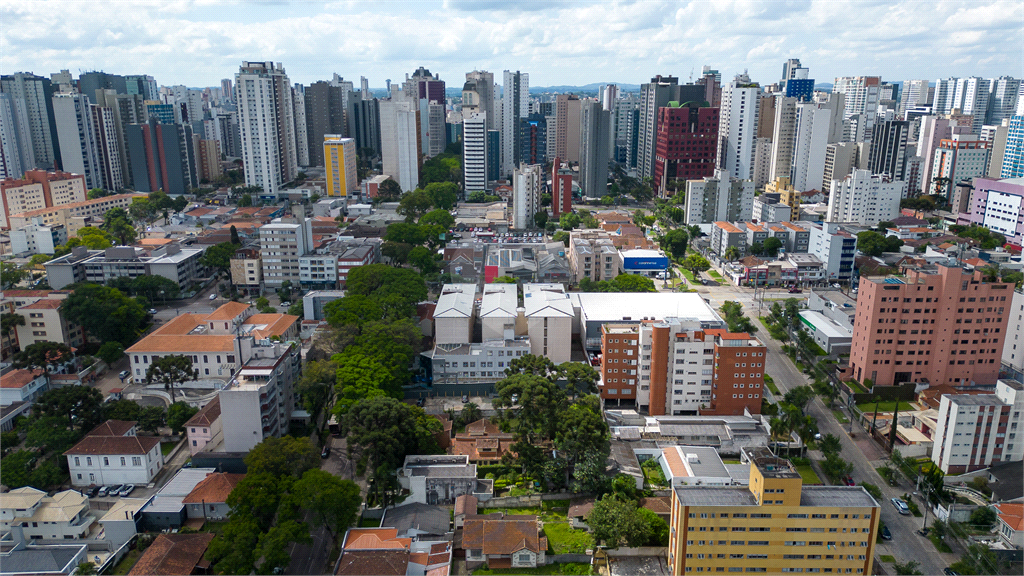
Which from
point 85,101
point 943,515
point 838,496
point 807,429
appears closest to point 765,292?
point 807,429

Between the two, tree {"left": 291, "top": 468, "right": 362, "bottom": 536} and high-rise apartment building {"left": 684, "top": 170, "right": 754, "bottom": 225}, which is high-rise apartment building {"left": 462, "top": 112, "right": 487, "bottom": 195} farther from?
tree {"left": 291, "top": 468, "right": 362, "bottom": 536}

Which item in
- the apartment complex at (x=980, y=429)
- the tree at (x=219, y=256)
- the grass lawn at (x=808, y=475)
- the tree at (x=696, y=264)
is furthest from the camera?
the tree at (x=696, y=264)

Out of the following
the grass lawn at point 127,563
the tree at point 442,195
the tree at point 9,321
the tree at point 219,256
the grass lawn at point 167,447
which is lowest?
the grass lawn at point 127,563

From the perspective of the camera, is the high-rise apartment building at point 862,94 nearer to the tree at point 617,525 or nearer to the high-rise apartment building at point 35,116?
the tree at point 617,525

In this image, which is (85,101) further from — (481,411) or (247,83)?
(481,411)

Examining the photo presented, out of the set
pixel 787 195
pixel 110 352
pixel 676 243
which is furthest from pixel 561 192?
pixel 110 352

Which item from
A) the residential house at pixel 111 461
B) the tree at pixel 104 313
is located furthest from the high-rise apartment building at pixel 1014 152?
the residential house at pixel 111 461

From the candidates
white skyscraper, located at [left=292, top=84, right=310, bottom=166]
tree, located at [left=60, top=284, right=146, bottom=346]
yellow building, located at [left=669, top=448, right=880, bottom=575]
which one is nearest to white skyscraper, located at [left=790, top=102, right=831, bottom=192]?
yellow building, located at [left=669, top=448, right=880, bottom=575]

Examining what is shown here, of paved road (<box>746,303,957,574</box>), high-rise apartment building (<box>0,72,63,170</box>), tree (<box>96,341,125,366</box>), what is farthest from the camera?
high-rise apartment building (<box>0,72,63,170</box>)
